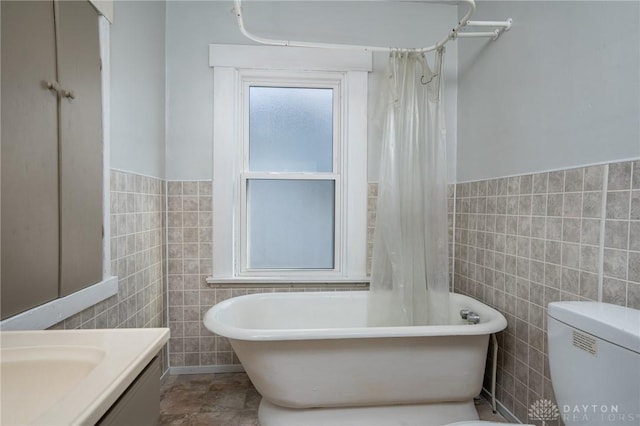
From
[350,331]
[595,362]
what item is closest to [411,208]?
[350,331]

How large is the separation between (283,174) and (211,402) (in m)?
1.46

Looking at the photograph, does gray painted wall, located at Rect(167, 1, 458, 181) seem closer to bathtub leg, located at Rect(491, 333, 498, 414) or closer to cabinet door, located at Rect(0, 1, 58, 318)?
cabinet door, located at Rect(0, 1, 58, 318)

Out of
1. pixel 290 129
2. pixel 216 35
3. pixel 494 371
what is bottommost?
pixel 494 371

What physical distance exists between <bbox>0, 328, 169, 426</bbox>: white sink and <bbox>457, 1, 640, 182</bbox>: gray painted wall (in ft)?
5.34

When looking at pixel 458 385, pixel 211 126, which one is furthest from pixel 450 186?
pixel 211 126

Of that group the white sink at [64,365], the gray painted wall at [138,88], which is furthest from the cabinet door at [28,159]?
the gray painted wall at [138,88]

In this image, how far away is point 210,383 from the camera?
6.37ft

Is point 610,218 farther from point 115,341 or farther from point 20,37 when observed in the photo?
point 20,37

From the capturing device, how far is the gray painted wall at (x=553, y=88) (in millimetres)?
1108

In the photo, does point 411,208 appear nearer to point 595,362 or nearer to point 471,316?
point 471,316

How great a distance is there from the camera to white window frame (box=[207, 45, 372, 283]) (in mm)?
2047

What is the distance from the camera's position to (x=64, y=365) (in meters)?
0.67

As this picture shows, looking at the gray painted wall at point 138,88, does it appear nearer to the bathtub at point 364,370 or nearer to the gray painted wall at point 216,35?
the gray painted wall at point 216,35

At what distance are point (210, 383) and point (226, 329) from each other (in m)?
0.87
